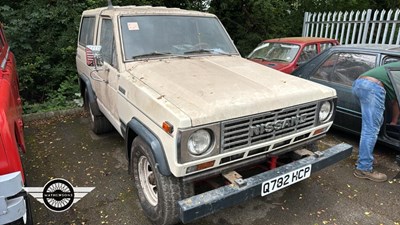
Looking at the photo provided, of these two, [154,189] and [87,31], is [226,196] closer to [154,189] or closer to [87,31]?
[154,189]

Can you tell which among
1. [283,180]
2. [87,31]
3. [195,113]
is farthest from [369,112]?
[87,31]

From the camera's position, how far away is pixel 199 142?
2.42 meters

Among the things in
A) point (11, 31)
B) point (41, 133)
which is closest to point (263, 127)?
point (41, 133)

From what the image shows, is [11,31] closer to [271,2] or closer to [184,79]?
[184,79]

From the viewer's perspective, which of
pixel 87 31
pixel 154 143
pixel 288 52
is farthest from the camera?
pixel 288 52

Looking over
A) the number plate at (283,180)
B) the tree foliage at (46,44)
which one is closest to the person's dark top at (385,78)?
the number plate at (283,180)

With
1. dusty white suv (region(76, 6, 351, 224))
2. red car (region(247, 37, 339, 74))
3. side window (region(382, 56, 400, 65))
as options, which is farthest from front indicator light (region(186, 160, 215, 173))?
red car (region(247, 37, 339, 74))

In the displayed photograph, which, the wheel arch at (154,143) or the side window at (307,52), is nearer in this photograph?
the wheel arch at (154,143)

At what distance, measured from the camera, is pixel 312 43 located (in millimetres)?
7145

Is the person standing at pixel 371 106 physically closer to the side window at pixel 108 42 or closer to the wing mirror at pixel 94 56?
the side window at pixel 108 42

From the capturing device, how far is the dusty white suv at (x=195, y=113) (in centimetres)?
243

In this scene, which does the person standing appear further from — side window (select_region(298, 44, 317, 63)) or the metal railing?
the metal railing

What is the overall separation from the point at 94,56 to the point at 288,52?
15.5ft

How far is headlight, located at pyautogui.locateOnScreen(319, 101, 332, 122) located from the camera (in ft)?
10.2
